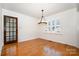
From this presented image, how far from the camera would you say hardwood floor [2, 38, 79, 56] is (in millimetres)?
1348

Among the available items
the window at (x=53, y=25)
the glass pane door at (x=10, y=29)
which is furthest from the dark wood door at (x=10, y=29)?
the window at (x=53, y=25)

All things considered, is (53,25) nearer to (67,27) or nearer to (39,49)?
(67,27)

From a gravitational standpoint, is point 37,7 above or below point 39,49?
above

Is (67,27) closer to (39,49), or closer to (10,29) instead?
(39,49)

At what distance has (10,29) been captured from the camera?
1392 mm

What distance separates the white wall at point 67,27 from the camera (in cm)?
134

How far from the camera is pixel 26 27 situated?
1428 millimetres

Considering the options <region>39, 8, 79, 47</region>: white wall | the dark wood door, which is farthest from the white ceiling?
the dark wood door

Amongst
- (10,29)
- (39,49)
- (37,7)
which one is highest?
(37,7)

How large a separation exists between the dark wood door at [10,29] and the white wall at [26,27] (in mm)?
69

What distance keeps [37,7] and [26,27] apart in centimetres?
39

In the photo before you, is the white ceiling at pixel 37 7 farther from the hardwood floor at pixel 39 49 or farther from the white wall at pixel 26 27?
the hardwood floor at pixel 39 49

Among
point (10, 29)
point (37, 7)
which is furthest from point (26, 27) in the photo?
point (37, 7)

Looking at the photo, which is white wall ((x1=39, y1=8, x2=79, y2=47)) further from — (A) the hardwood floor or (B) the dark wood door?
(B) the dark wood door
